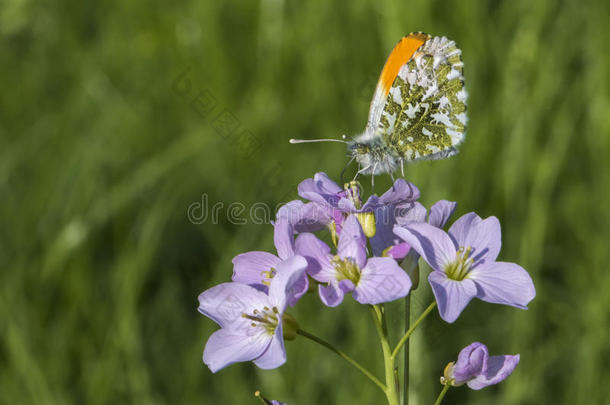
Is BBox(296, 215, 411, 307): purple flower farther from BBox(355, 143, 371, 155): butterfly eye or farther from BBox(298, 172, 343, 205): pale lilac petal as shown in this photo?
BBox(355, 143, 371, 155): butterfly eye

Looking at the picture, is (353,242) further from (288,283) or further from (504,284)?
(504,284)

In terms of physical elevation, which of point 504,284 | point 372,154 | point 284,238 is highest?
point 372,154

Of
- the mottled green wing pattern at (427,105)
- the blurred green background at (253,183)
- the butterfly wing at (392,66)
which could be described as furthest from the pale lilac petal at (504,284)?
the butterfly wing at (392,66)

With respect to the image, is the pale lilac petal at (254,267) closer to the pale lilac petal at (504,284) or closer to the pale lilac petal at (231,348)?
the pale lilac petal at (231,348)

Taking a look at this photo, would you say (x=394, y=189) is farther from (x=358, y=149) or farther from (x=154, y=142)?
(x=154, y=142)

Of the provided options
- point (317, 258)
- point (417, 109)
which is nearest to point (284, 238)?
point (317, 258)
